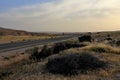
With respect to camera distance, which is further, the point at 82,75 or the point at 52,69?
the point at 52,69

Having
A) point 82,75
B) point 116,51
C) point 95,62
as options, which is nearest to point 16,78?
point 82,75

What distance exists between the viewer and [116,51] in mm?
26031

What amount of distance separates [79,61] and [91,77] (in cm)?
263

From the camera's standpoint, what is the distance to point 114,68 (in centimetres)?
1639

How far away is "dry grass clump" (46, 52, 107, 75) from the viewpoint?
1564 cm

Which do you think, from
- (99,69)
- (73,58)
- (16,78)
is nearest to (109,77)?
(99,69)

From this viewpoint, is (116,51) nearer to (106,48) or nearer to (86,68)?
(106,48)

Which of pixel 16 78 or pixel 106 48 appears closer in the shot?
pixel 16 78

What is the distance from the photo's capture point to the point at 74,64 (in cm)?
1589

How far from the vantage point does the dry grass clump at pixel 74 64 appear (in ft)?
51.3

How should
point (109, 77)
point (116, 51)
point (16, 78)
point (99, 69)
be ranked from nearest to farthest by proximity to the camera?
point (16, 78) → point (109, 77) → point (99, 69) → point (116, 51)

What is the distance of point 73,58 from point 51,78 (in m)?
3.34

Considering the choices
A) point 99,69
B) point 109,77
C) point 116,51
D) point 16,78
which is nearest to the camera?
point 16,78

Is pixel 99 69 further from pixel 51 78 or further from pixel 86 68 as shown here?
pixel 51 78
